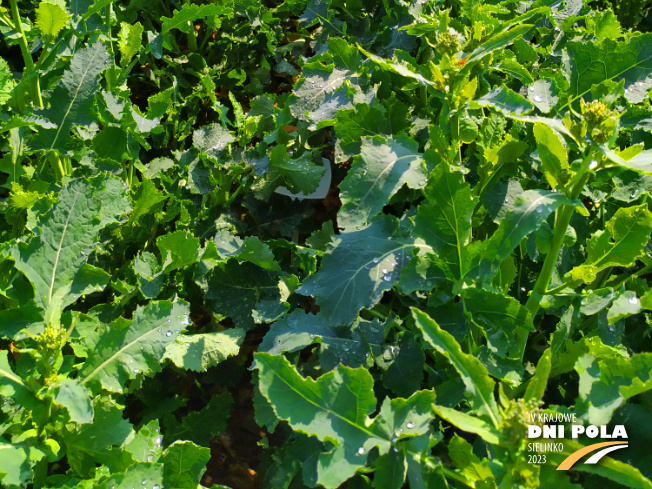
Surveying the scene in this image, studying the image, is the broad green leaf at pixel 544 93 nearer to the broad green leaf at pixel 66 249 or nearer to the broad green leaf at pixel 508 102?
the broad green leaf at pixel 508 102

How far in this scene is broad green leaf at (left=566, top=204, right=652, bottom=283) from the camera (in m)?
1.82

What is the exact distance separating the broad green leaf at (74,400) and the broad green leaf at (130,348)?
13 centimetres

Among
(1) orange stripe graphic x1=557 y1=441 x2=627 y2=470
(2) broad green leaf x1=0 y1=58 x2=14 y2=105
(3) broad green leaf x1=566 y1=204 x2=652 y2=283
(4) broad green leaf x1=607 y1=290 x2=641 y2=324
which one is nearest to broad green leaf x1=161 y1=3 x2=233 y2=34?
(2) broad green leaf x1=0 y1=58 x2=14 y2=105

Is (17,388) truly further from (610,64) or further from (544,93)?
(610,64)

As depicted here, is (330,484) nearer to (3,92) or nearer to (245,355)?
(245,355)

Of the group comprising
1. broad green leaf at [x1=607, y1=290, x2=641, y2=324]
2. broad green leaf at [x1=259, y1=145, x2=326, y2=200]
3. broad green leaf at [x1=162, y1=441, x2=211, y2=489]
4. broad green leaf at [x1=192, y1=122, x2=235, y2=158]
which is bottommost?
broad green leaf at [x1=162, y1=441, x2=211, y2=489]

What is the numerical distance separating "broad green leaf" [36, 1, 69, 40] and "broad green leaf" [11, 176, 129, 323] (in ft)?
2.54

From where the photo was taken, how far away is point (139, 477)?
5.57 feet

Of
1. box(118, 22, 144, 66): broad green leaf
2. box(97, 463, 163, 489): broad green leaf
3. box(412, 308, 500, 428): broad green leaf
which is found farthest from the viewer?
box(118, 22, 144, 66): broad green leaf

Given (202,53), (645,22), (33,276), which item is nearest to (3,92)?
(33,276)

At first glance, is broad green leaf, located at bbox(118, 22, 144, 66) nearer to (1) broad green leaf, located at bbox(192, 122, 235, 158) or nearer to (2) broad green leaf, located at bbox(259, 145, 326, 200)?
(1) broad green leaf, located at bbox(192, 122, 235, 158)

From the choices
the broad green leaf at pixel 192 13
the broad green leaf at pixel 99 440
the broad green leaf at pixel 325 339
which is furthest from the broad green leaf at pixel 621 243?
the broad green leaf at pixel 192 13

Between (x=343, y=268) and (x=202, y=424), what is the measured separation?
89 centimetres

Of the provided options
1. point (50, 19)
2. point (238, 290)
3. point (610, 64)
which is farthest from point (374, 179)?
point (50, 19)
